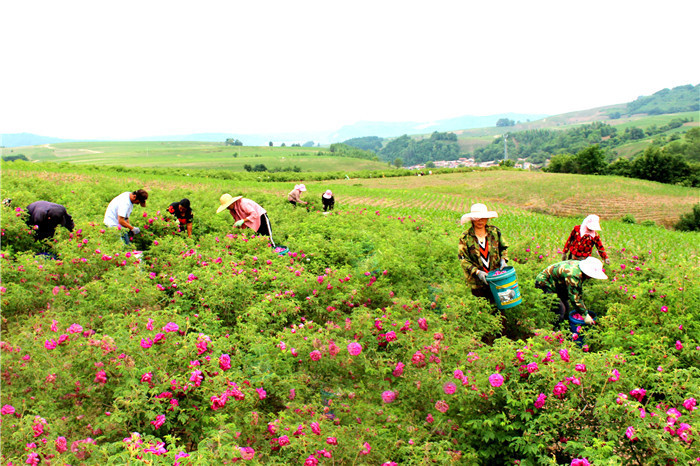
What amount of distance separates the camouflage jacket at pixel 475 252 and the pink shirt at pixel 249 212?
425 centimetres

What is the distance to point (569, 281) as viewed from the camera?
203 inches

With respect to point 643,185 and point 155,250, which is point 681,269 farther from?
point 643,185

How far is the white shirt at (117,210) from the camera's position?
697cm

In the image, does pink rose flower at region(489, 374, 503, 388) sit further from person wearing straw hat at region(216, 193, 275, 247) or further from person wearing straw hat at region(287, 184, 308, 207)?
person wearing straw hat at region(287, 184, 308, 207)

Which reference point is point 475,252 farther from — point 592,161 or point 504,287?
point 592,161

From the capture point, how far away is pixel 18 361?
140 inches

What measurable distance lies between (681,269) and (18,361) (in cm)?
778

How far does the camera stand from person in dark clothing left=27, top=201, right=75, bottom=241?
673cm

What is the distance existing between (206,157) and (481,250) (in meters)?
134

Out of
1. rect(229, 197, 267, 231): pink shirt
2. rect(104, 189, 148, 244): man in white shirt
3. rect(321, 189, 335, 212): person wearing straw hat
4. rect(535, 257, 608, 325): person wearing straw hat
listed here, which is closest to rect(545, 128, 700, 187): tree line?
rect(321, 189, 335, 212): person wearing straw hat

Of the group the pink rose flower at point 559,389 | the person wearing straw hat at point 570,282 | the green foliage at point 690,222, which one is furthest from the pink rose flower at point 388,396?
the green foliage at point 690,222

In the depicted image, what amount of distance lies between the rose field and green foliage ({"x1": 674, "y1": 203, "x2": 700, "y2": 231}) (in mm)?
26964

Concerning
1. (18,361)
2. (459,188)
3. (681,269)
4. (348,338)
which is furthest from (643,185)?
(18,361)

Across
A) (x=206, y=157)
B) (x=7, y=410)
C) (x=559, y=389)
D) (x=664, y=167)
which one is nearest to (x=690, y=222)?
(x=664, y=167)
